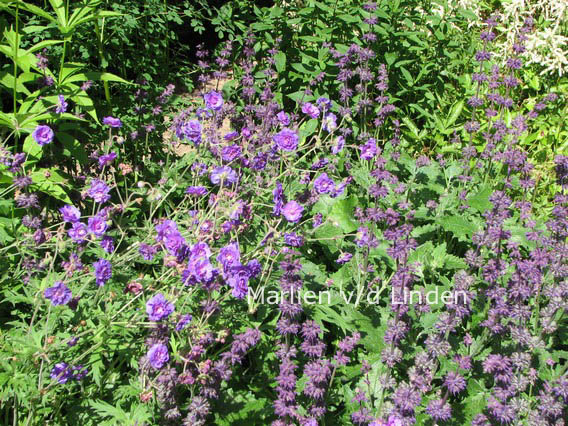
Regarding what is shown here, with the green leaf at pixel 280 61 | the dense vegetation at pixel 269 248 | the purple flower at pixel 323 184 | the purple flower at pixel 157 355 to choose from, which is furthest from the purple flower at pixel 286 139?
the green leaf at pixel 280 61

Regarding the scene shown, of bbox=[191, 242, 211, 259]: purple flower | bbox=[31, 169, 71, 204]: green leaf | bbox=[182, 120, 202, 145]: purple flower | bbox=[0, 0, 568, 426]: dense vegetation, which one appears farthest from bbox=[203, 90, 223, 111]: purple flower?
bbox=[191, 242, 211, 259]: purple flower

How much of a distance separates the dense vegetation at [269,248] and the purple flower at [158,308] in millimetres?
17

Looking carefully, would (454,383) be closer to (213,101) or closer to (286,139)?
(286,139)

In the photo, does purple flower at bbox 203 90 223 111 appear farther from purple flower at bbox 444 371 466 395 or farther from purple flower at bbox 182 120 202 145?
purple flower at bbox 444 371 466 395

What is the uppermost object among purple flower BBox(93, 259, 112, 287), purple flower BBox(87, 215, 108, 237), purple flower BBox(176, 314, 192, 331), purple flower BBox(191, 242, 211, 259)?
purple flower BBox(191, 242, 211, 259)

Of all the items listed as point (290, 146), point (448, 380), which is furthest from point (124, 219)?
point (448, 380)

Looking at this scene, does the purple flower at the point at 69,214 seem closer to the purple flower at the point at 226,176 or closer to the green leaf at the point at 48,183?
the green leaf at the point at 48,183

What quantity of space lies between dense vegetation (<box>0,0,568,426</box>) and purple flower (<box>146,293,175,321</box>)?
0.02 metres

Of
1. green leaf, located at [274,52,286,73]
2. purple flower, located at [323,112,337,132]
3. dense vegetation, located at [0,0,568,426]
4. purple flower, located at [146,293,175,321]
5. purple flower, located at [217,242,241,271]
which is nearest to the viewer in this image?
purple flower, located at [146,293,175,321]

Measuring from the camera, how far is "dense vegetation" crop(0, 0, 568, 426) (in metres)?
2.31

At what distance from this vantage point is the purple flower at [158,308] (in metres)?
2.03

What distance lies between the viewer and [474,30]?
6.04 m

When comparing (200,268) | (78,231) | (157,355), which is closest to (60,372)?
(157,355)

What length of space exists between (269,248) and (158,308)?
1.98 ft
